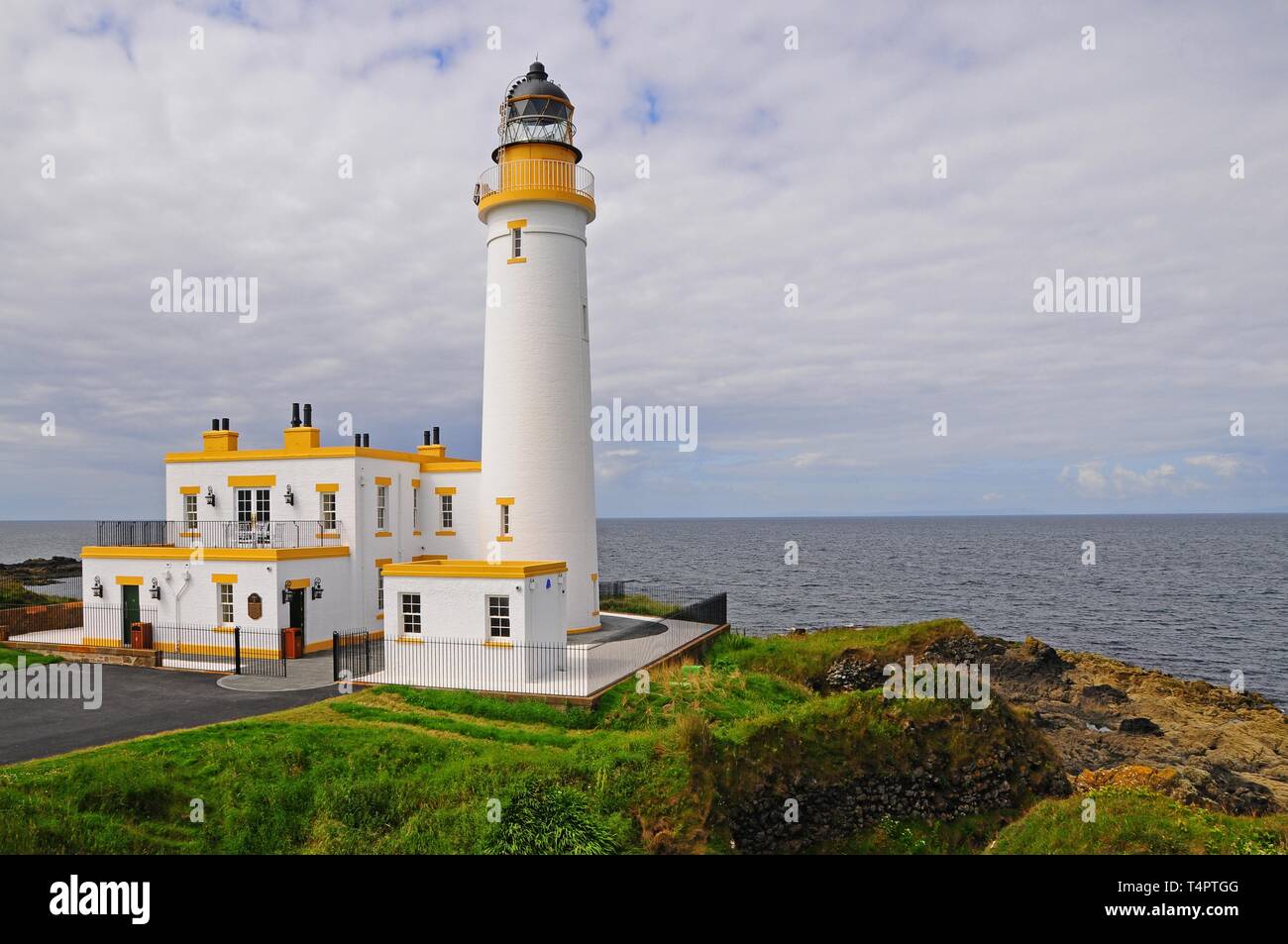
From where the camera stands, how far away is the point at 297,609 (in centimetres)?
2416

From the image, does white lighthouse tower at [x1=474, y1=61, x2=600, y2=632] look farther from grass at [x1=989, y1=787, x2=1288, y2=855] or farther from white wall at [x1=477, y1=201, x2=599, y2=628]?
grass at [x1=989, y1=787, x2=1288, y2=855]

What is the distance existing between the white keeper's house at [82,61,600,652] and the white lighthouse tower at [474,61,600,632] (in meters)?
0.04

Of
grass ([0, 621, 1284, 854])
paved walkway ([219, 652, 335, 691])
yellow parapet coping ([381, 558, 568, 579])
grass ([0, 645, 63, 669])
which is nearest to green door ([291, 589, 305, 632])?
paved walkway ([219, 652, 335, 691])

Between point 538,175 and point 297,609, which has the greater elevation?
point 538,175

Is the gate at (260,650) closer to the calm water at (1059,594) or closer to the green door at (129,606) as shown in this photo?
the green door at (129,606)

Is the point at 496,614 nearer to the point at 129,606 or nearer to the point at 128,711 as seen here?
the point at 128,711

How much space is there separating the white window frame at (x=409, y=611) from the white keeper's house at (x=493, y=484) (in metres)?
3.60

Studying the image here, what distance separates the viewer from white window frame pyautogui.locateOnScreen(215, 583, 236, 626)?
24.2m

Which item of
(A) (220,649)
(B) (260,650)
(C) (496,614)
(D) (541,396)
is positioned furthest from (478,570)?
(A) (220,649)

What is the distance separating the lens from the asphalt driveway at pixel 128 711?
1582 centimetres

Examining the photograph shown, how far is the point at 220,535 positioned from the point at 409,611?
10107 mm
